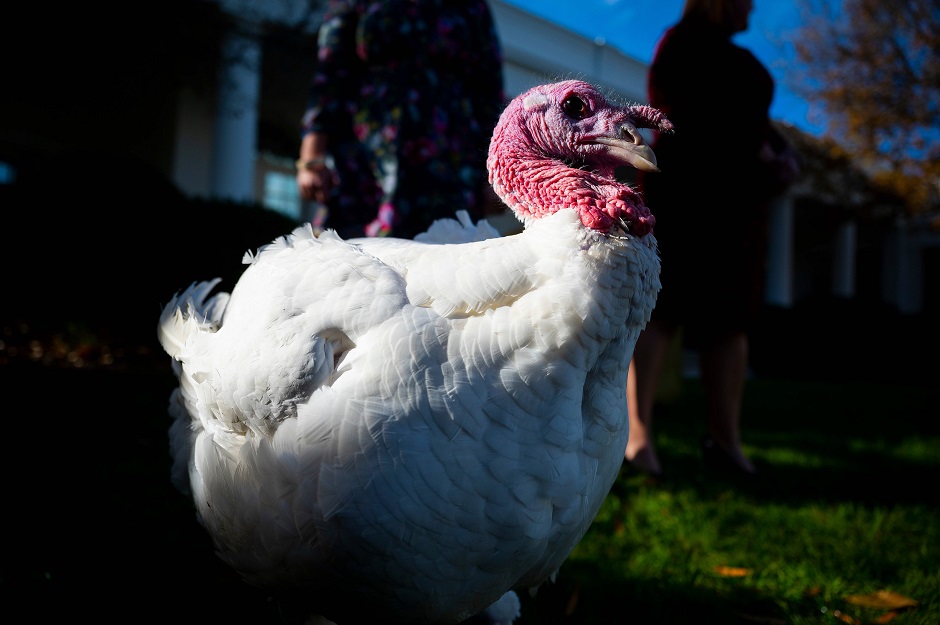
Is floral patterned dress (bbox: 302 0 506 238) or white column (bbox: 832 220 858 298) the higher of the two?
white column (bbox: 832 220 858 298)

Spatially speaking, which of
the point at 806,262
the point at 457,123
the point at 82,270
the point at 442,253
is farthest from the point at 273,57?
the point at 806,262

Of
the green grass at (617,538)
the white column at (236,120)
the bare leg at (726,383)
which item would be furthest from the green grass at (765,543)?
the white column at (236,120)

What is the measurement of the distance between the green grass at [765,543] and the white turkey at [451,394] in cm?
81

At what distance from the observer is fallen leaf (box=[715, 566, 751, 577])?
2260mm

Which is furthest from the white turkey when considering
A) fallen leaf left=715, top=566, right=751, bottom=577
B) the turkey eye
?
fallen leaf left=715, top=566, right=751, bottom=577

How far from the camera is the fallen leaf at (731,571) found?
226cm

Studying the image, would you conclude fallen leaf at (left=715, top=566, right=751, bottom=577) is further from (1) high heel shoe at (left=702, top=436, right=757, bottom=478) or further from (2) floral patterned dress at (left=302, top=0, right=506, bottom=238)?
(2) floral patterned dress at (left=302, top=0, right=506, bottom=238)

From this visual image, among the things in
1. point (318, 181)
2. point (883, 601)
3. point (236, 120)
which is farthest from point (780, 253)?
point (318, 181)

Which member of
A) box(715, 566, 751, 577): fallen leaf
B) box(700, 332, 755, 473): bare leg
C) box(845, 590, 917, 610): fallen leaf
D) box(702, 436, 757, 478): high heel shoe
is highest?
box(700, 332, 755, 473): bare leg

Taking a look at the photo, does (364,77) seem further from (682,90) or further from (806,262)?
(806,262)

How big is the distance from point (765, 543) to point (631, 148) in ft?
6.19

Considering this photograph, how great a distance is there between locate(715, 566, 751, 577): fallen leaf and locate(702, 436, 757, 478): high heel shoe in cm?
100

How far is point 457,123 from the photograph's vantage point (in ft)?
8.96

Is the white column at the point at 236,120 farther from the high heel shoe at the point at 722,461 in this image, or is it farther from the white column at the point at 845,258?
the white column at the point at 845,258
